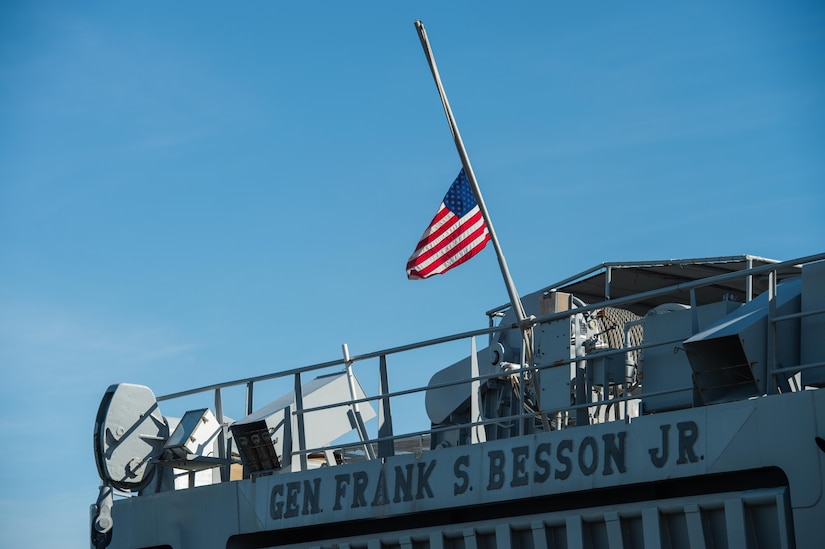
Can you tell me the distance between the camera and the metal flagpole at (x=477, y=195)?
10586mm

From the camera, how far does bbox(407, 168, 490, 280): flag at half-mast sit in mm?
12461

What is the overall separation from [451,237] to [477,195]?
46.8 inches

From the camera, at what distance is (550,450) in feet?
30.9

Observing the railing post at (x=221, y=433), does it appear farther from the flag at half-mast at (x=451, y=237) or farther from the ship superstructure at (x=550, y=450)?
the flag at half-mast at (x=451, y=237)

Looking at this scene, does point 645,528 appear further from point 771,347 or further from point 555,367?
point 555,367

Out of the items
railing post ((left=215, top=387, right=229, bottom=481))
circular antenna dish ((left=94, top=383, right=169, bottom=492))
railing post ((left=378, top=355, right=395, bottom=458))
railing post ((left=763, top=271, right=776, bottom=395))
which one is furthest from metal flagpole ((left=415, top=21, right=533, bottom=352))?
circular antenna dish ((left=94, top=383, right=169, bottom=492))

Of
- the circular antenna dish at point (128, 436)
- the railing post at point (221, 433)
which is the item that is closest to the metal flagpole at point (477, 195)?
the railing post at point (221, 433)

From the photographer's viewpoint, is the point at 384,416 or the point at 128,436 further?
the point at 128,436

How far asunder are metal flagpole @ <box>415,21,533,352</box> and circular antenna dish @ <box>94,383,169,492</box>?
4079 mm

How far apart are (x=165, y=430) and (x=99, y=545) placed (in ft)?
5.00

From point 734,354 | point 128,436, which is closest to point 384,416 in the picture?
point 128,436

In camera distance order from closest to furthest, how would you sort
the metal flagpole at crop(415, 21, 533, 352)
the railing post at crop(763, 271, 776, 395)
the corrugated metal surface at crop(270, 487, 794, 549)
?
the corrugated metal surface at crop(270, 487, 794, 549)
the railing post at crop(763, 271, 776, 395)
the metal flagpole at crop(415, 21, 533, 352)

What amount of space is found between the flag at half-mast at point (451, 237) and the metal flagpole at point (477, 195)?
60cm

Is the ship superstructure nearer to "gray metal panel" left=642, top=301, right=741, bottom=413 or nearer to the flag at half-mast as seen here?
"gray metal panel" left=642, top=301, right=741, bottom=413
